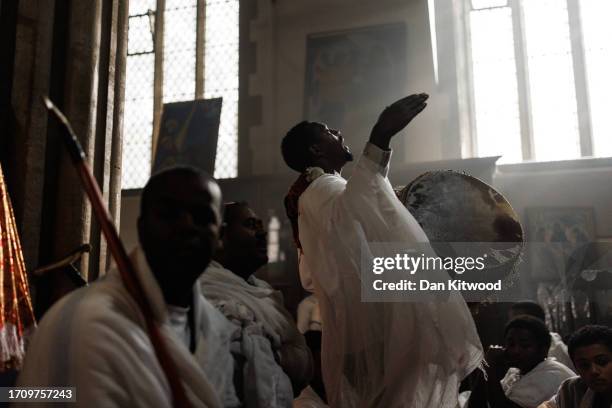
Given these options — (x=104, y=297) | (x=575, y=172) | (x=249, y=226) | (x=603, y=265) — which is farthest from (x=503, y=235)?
(x=575, y=172)

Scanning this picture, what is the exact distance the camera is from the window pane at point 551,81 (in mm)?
9148

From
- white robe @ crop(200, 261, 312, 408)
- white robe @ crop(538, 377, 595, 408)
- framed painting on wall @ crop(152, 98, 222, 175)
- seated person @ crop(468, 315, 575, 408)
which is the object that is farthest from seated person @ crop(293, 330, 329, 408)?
framed painting on wall @ crop(152, 98, 222, 175)

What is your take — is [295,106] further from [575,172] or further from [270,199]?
[575,172]

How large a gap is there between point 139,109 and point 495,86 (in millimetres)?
5983

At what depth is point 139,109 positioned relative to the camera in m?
10.9

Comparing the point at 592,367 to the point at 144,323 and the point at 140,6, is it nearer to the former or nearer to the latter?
the point at 144,323

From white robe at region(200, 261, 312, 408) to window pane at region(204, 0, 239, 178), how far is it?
26.3 ft

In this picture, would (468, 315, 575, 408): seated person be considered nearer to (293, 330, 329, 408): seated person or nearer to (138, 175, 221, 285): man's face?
(293, 330, 329, 408): seated person

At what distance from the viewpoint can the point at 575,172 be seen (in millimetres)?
8523

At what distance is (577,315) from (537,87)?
13.0 feet

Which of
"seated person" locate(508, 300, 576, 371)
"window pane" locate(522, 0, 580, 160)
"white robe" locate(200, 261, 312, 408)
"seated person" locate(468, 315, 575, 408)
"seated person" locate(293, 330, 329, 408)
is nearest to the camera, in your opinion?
"white robe" locate(200, 261, 312, 408)

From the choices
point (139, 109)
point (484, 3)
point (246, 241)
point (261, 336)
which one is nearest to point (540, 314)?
point (246, 241)

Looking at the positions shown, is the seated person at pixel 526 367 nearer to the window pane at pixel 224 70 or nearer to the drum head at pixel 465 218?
the drum head at pixel 465 218

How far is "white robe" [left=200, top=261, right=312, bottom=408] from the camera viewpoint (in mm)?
1861
